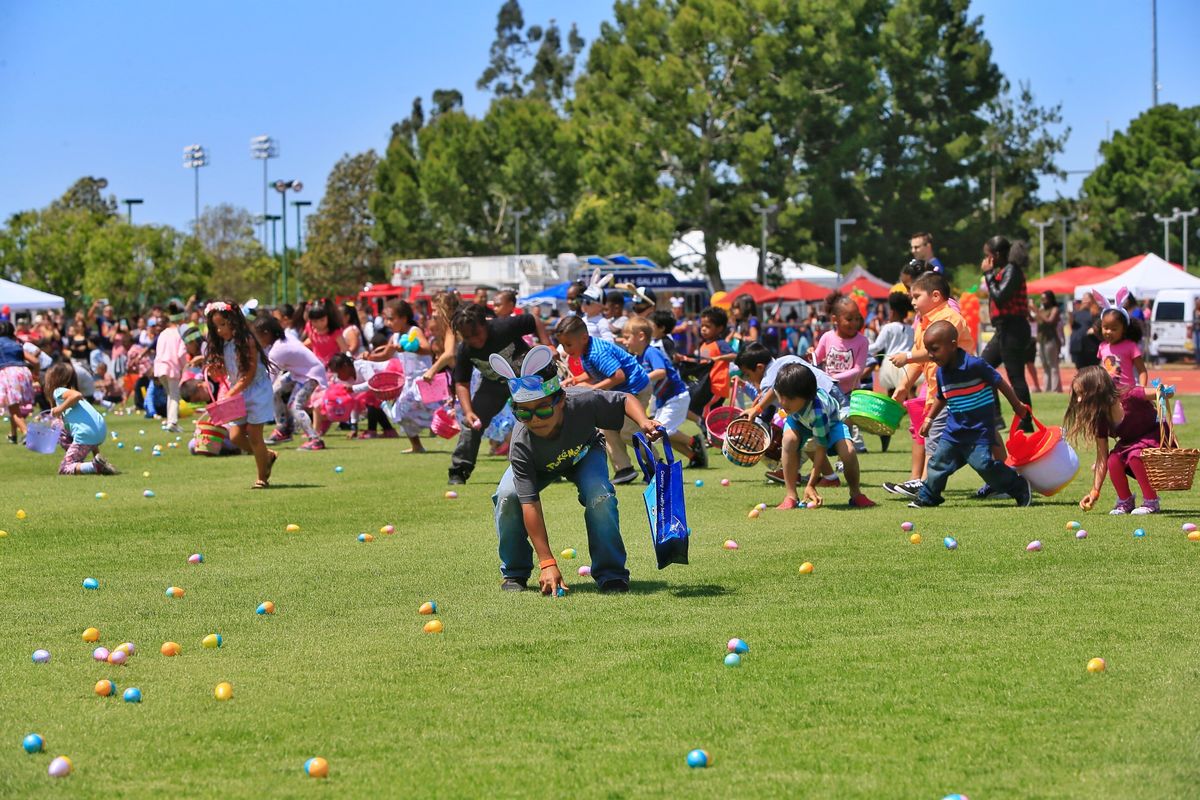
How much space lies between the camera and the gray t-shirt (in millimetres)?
8125

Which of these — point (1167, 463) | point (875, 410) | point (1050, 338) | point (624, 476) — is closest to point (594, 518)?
point (1167, 463)

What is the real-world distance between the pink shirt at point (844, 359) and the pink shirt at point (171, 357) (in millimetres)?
11925

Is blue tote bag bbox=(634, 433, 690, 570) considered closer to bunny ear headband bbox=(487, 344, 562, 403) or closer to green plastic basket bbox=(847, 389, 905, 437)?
bunny ear headband bbox=(487, 344, 562, 403)

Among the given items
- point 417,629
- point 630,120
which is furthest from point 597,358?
point 630,120

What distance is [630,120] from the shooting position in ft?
191

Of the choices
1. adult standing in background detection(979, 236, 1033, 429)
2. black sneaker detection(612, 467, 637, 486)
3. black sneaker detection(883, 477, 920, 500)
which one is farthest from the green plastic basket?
black sneaker detection(612, 467, 637, 486)

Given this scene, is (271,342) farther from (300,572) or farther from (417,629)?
(417,629)

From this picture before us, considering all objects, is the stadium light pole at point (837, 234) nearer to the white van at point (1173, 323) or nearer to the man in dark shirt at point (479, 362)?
the white van at point (1173, 323)

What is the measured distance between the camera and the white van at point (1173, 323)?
3847cm

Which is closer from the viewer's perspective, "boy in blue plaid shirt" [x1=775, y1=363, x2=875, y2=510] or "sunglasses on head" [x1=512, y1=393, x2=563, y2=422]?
"sunglasses on head" [x1=512, y1=393, x2=563, y2=422]

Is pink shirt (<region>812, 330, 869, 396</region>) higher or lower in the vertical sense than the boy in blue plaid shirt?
higher

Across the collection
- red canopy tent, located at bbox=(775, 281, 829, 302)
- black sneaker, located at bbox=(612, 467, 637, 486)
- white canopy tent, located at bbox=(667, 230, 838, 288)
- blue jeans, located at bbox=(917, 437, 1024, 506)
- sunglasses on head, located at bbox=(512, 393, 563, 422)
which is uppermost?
white canopy tent, located at bbox=(667, 230, 838, 288)

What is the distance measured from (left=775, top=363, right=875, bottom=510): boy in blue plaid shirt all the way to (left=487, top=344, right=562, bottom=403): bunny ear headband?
389 cm

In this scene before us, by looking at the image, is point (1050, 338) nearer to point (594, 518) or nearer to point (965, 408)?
point (965, 408)
